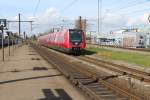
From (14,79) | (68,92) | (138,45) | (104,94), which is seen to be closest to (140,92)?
(104,94)

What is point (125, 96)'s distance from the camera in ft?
44.3

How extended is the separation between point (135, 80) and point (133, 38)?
225ft

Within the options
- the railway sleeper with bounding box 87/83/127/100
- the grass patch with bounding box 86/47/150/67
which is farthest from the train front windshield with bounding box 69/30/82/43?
the railway sleeper with bounding box 87/83/127/100

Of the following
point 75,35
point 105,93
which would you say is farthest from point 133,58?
point 105,93

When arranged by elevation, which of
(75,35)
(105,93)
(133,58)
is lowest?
(105,93)

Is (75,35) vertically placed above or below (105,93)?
above

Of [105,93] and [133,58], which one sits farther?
[133,58]

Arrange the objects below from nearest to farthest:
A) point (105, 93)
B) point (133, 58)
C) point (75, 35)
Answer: point (105, 93) < point (133, 58) < point (75, 35)

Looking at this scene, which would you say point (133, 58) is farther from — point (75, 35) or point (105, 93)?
point (105, 93)

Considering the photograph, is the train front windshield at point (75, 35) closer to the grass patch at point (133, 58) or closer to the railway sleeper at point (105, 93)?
the grass patch at point (133, 58)

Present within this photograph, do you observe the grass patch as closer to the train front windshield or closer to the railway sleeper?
the train front windshield

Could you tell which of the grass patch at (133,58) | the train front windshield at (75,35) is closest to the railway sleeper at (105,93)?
the grass patch at (133,58)

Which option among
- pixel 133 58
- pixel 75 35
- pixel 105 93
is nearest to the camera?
pixel 105 93

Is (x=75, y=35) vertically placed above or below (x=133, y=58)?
above
